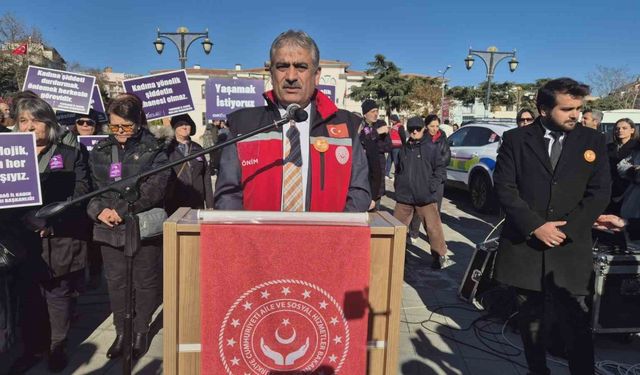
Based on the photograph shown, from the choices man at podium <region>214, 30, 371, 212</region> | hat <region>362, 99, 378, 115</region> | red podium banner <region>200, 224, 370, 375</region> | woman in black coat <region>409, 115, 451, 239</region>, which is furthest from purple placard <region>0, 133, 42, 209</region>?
hat <region>362, 99, 378, 115</region>

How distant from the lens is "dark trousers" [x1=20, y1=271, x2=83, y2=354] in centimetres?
303

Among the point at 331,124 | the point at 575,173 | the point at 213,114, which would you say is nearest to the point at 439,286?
the point at 575,173

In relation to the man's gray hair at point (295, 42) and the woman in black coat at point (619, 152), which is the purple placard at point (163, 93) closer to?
the man's gray hair at point (295, 42)

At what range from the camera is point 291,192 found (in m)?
1.78

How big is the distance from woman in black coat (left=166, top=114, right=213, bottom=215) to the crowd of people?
486 millimetres

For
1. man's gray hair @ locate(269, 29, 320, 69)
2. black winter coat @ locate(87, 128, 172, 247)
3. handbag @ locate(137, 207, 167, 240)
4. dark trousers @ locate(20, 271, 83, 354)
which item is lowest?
dark trousers @ locate(20, 271, 83, 354)

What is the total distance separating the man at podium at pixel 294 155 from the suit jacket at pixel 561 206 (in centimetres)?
132

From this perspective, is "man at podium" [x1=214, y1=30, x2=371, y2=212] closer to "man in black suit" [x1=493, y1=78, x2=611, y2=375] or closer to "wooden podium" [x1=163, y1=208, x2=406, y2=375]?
"wooden podium" [x1=163, y1=208, x2=406, y2=375]

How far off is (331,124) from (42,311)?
2.74 meters

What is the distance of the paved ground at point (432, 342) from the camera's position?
122 inches

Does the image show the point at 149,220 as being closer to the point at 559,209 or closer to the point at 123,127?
the point at 123,127

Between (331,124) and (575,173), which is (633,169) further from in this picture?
(331,124)

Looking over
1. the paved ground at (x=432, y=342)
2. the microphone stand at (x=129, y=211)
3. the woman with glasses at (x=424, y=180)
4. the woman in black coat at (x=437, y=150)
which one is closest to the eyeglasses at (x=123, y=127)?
the microphone stand at (x=129, y=211)

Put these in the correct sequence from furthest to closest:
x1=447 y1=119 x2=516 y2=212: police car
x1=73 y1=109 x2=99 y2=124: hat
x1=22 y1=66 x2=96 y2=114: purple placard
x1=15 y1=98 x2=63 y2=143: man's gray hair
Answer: x1=447 y1=119 x2=516 y2=212: police car → x1=73 y1=109 x2=99 y2=124: hat → x1=22 y1=66 x2=96 y2=114: purple placard → x1=15 y1=98 x2=63 y2=143: man's gray hair
